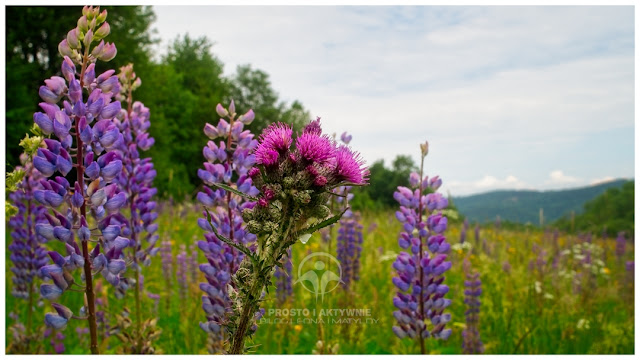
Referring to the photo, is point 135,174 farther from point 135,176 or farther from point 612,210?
point 612,210

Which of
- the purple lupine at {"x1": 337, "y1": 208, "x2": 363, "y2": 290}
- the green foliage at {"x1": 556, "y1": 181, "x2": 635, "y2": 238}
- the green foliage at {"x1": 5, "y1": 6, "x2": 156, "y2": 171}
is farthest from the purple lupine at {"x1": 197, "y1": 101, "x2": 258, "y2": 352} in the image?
the green foliage at {"x1": 556, "y1": 181, "x2": 635, "y2": 238}

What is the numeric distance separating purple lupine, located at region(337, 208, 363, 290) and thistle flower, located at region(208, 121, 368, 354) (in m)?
2.96

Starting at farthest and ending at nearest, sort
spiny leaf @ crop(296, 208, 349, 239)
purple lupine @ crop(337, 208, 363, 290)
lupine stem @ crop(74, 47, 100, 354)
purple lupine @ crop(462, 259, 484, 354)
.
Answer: purple lupine @ crop(337, 208, 363, 290) → purple lupine @ crop(462, 259, 484, 354) → lupine stem @ crop(74, 47, 100, 354) → spiny leaf @ crop(296, 208, 349, 239)

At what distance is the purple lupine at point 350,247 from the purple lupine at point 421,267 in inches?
55.2

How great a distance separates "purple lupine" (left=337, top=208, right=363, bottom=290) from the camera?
14.7ft

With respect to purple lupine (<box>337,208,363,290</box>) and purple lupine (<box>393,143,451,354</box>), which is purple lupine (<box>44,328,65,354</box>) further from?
purple lupine (<box>393,143,451,354</box>)

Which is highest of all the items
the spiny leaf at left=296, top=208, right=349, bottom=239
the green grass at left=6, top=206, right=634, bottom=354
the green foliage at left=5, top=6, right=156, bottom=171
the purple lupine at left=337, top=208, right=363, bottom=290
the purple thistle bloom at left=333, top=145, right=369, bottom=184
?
the green foliage at left=5, top=6, right=156, bottom=171

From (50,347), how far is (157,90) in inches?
623

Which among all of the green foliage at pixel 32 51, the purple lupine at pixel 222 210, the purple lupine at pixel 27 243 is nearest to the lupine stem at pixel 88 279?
the purple lupine at pixel 222 210

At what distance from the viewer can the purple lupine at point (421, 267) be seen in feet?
9.63

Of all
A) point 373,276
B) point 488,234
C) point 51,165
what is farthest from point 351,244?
point 488,234

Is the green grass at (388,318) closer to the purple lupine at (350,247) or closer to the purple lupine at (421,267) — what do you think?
the purple lupine at (350,247)

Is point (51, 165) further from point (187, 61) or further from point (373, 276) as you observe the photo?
point (187, 61)

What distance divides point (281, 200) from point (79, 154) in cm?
92
